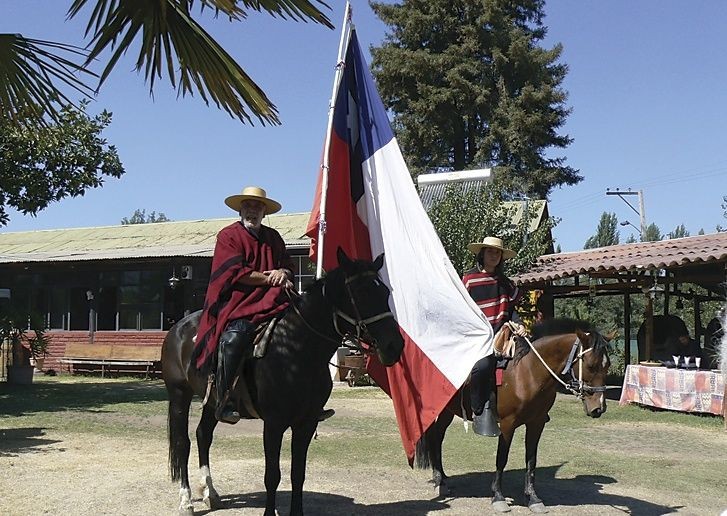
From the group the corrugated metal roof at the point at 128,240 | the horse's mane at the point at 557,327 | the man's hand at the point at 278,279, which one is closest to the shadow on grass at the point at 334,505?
the horse's mane at the point at 557,327

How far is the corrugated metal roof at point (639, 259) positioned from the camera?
14.1m

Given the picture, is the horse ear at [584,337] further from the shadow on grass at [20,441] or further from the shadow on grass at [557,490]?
the shadow on grass at [20,441]

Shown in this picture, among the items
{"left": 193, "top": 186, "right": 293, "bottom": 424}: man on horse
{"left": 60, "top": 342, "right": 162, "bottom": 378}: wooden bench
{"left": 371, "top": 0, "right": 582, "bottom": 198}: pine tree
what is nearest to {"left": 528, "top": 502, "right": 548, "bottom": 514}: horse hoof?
{"left": 193, "top": 186, "right": 293, "bottom": 424}: man on horse

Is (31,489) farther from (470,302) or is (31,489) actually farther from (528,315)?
(528,315)

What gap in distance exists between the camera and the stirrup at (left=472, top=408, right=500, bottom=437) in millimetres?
7051

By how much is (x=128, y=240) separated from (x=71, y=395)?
13.4 meters

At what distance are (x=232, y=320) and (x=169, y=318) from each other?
18.8 m

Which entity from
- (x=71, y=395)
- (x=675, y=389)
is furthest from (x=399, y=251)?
(x=71, y=395)

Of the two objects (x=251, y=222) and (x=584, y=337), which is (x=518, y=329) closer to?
(x=584, y=337)

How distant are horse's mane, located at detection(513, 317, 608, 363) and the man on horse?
2.37 meters

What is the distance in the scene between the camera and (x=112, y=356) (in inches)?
901

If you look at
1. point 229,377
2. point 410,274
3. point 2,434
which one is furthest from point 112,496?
point 2,434

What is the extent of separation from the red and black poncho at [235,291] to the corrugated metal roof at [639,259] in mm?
9708

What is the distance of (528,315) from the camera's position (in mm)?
19453
